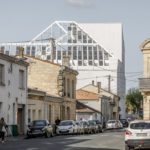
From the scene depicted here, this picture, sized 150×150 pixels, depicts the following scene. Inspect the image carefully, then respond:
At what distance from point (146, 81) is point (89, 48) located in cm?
9081

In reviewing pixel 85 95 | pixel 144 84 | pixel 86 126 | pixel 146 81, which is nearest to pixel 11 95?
pixel 86 126

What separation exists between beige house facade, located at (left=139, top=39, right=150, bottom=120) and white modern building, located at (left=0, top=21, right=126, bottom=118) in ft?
228

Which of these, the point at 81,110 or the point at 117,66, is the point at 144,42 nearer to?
the point at 81,110

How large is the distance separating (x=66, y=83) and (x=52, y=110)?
7.35 m

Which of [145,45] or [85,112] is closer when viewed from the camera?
[145,45]

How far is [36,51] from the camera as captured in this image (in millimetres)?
149875

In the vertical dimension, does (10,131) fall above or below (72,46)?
below

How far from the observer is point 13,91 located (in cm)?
5784

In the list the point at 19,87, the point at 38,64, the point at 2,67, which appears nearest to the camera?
Answer: the point at 2,67

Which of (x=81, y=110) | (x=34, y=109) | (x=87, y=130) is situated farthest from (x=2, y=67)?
(x=81, y=110)

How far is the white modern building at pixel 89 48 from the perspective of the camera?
14300 cm

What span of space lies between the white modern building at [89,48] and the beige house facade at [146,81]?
69.6 meters

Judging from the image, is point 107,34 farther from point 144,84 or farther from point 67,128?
point 67,128

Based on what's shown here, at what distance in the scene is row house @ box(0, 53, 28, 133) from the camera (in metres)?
54.9
